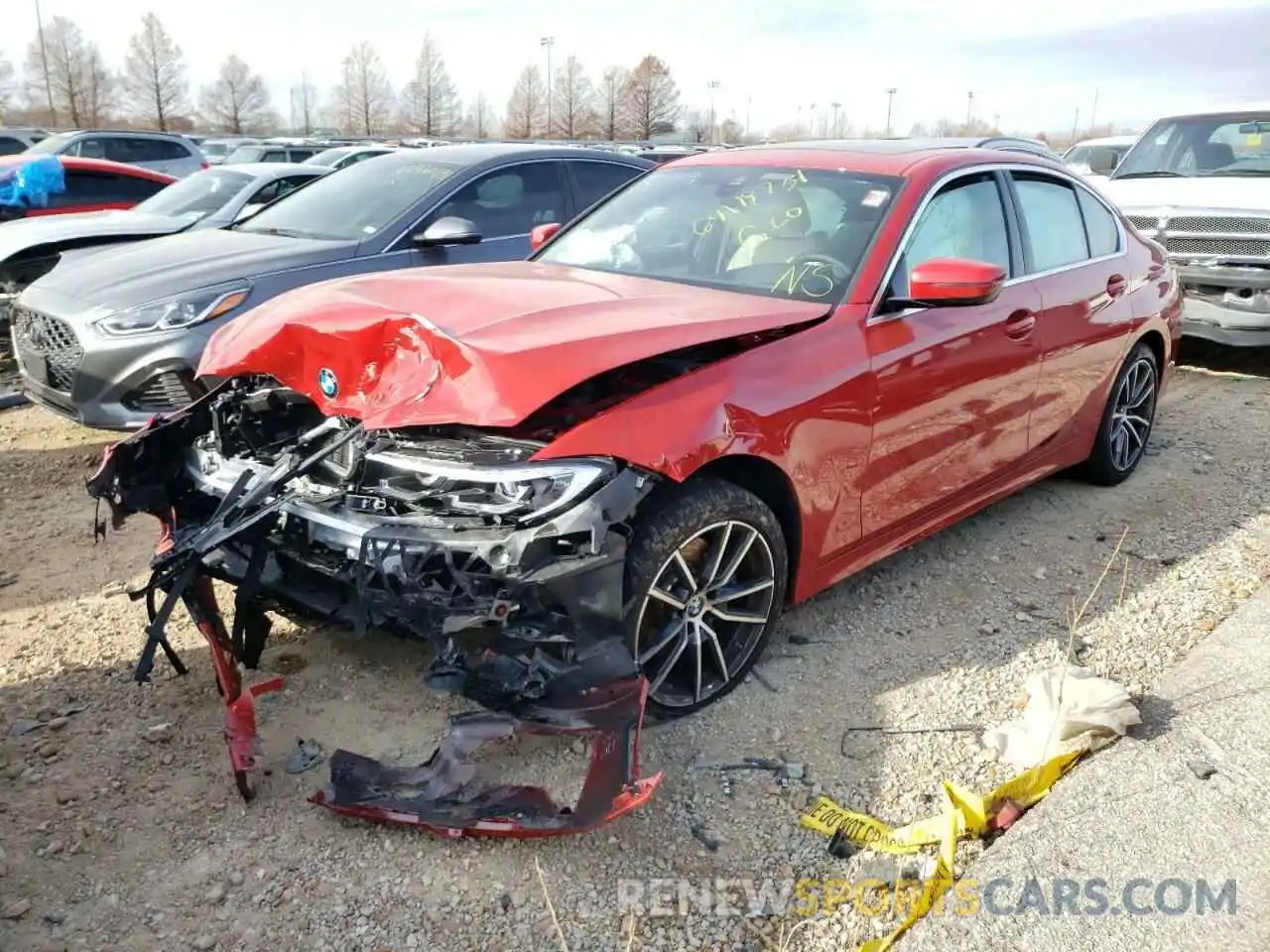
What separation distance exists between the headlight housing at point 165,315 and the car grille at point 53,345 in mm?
221

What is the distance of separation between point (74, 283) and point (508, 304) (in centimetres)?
357

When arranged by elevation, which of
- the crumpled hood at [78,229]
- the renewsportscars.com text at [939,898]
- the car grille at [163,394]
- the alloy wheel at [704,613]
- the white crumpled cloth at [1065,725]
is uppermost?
the crumpled hood at [78,229]

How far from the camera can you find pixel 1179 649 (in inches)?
148

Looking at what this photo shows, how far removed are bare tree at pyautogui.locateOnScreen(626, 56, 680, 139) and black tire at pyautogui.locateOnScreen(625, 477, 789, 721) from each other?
74706 mm

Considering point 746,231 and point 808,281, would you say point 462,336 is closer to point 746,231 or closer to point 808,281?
point 808,281

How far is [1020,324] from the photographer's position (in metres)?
4.14

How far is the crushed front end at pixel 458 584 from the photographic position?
2.57 meters

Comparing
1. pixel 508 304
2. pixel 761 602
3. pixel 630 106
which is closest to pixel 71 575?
pixel 508 304

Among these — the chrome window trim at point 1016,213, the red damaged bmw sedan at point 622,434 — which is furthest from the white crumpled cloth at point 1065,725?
the chrome window trim at point 1016,213

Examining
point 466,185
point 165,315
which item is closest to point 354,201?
point 466,185

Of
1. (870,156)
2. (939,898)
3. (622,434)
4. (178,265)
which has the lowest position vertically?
(939,898)

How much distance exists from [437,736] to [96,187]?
9.39m

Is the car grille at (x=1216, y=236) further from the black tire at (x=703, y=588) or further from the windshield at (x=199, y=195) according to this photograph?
the windshield at (x=199, y=195)

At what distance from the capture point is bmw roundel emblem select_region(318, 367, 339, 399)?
303cm
